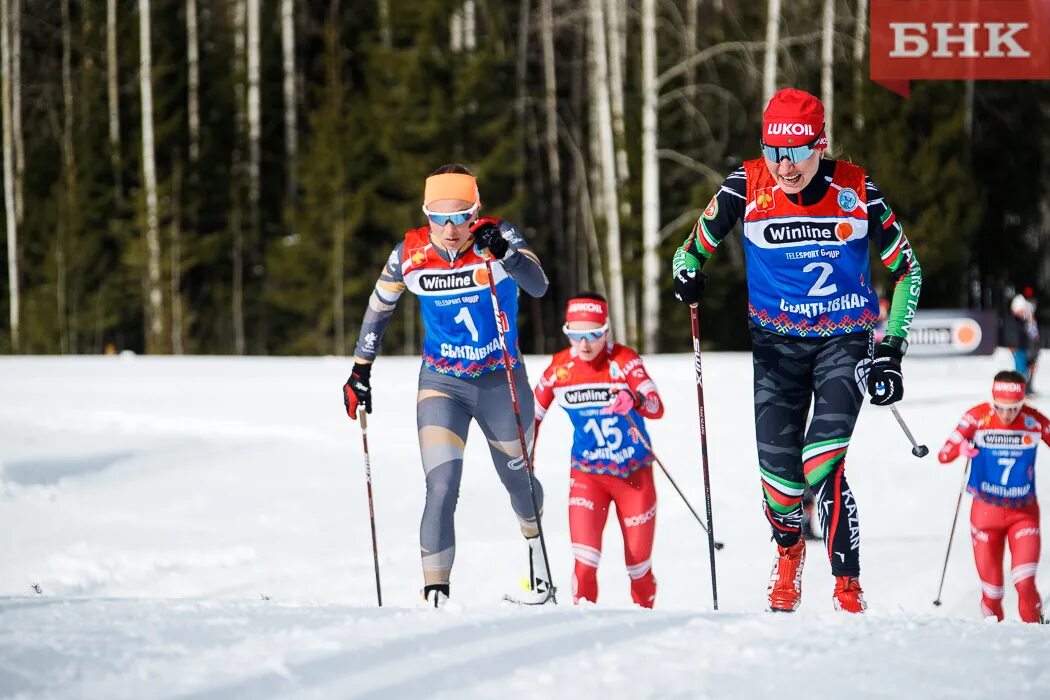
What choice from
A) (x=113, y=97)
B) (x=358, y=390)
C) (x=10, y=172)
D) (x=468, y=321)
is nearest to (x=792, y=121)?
(x=468, y=321)

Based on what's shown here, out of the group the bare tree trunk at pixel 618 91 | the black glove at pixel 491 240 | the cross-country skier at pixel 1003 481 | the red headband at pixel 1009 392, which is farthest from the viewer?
the bare tree trunk at pixel 618 91

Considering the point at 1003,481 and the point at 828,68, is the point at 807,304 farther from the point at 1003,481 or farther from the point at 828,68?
the point at 828,68

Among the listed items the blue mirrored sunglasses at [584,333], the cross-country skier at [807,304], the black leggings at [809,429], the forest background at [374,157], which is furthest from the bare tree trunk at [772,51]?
the black leggings at [809,429]

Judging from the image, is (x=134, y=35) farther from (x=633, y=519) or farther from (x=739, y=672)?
(x=739, y=672)

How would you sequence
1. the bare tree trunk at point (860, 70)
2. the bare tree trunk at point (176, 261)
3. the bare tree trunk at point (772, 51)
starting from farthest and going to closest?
the bare tree trunk at point (176, 261)
the bare tree trunk at point (860, 70)
the bare tree trunk at point (772, 51)

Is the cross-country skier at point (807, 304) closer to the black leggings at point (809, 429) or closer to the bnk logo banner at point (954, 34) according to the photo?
the black leggings at point (809, 429)

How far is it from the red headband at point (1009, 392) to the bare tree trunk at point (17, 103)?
85.4 feet

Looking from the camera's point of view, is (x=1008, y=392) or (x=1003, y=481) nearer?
(x=1008, y=392)

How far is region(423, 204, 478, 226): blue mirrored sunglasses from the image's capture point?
607cm

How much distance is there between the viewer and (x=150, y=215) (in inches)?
1048

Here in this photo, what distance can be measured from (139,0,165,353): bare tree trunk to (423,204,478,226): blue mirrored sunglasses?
19380mm

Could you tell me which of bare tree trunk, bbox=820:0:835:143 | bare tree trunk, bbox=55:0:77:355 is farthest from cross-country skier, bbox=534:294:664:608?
bare tree trunk, bbox=55:0:77:355

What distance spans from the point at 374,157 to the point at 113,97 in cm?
694

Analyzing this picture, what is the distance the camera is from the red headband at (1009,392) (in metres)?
8.03
